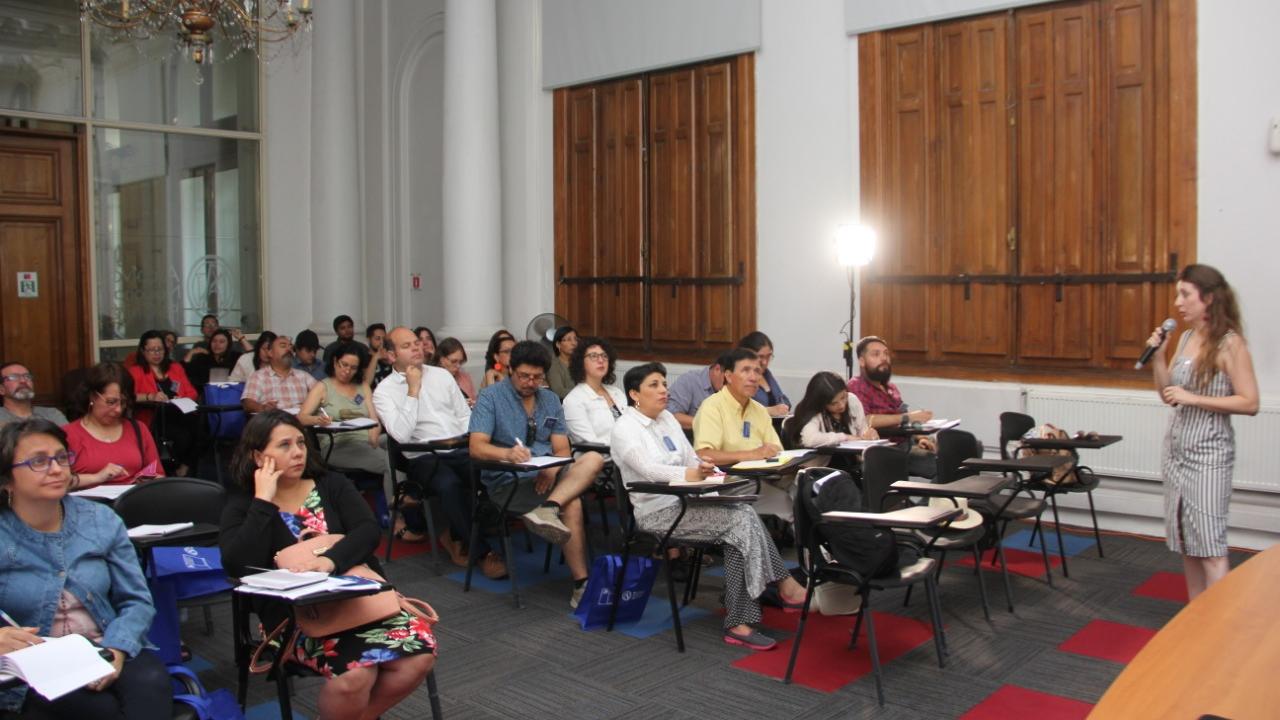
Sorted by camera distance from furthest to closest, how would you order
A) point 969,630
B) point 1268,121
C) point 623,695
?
1. point 1268,121
2. point 969,630
3. point 623,695

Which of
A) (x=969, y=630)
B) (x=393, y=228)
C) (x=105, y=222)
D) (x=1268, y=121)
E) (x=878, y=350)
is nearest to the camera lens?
(x=969, y=630)

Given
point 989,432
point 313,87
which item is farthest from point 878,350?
point 313,87

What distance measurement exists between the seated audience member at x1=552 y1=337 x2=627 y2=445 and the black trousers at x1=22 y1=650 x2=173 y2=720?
3451 millimetres

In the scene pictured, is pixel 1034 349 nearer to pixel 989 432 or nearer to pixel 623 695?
pixel 989 432

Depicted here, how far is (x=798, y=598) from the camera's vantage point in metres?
5.40

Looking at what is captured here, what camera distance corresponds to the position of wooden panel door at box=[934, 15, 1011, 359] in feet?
24.9

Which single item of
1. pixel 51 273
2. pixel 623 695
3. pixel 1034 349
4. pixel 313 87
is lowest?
pixel 623 695

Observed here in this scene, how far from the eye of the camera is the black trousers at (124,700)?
2809mm

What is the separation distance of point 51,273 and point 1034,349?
8.95 metres

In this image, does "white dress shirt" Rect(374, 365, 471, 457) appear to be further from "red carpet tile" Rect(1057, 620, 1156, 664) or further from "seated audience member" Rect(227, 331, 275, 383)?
"red carpet tile" Rect(1057, 620, 1156, 664)

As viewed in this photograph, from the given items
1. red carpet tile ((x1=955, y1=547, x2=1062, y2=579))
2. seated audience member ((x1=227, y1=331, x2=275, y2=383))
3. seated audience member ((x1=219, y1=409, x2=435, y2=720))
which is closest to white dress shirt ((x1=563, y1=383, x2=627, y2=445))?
red carpet tile ((x1=955, y1=547, x2=1062, y2=579))

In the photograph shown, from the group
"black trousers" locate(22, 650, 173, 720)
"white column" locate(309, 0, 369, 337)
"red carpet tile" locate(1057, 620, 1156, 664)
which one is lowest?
"red carpet tile" locate(1057, 620, 1156, 664)

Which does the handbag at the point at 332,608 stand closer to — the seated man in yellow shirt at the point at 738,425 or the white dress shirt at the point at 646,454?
the white dress shirt at the point at 646,454

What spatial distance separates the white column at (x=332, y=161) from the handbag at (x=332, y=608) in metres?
9.16
